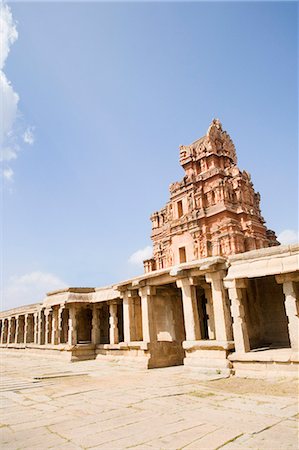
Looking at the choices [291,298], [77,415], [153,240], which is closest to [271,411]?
[77,415]

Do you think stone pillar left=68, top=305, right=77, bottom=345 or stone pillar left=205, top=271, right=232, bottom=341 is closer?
stone pillar left=205, top=271, right=232, bottom=341

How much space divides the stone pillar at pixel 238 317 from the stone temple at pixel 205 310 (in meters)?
0.03

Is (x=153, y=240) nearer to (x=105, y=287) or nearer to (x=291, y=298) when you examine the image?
(x=105, y=287)

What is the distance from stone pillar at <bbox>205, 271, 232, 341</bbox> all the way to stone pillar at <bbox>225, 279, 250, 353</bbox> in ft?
1.03

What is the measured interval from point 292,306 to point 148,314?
5.11 meters

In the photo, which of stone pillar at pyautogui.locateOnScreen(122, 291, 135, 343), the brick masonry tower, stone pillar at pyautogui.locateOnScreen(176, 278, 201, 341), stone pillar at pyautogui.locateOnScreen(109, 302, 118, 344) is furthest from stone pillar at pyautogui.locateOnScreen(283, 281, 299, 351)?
the brick masonry tower

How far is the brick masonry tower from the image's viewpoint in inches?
949

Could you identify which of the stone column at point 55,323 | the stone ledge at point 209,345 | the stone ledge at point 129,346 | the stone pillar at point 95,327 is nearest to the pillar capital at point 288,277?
the stone ledge at point 209,345

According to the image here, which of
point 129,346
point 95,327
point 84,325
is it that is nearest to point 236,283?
point 129,346

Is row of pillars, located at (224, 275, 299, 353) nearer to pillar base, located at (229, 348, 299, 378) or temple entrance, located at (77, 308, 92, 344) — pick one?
pillar base, located at (229, 348, 299, 378)

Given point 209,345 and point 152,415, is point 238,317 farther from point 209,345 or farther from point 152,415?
point 152,415

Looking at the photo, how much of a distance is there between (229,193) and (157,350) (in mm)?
16390

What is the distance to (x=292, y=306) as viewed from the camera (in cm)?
795

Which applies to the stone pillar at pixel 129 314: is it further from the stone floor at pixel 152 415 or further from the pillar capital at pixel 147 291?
the stone floor at pixel 152 415
